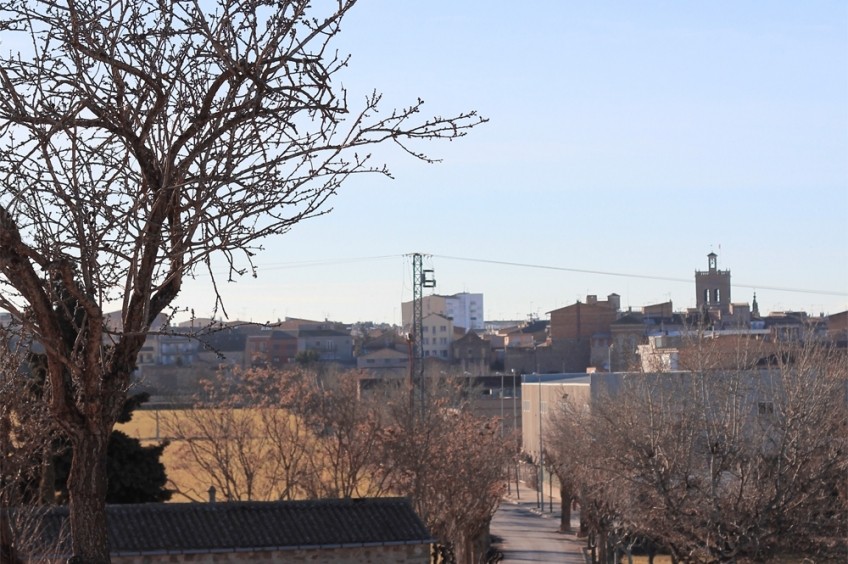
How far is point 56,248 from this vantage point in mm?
5395

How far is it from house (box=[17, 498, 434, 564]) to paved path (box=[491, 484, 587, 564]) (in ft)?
44.0

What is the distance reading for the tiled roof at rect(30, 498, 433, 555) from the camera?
20547 mm

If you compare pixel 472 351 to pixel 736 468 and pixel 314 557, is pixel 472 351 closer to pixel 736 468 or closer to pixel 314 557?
pixel 736 468

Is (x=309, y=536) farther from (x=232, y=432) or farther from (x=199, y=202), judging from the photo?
(x=199, y=202)

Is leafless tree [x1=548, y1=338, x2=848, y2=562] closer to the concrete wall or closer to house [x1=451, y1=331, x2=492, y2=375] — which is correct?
the concrete wall

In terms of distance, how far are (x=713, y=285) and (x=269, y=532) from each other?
90197 mm

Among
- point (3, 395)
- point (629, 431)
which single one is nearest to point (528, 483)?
point (629, 431)

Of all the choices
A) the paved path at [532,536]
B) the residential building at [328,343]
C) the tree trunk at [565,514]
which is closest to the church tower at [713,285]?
the residential building at [328,343]

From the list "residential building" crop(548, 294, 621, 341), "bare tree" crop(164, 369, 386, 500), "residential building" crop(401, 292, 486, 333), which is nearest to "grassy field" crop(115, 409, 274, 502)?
"bare tree" crop(164, 369, 386, 500)

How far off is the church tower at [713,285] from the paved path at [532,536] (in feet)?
179

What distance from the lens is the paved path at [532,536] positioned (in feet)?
118

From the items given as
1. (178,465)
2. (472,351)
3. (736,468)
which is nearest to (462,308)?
(472,351)

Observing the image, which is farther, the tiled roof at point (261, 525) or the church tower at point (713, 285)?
the church tower at point (713, 285)

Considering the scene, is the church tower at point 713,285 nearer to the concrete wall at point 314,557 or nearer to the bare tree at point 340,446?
the bare tree at point 340,446
